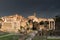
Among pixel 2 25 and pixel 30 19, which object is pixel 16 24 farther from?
pixel 30 19

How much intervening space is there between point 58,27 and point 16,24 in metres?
15.8

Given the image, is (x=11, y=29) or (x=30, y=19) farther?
(x=30, y=19)

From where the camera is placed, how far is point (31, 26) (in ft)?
110

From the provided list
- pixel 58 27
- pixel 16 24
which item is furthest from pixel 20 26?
pixel 58 27

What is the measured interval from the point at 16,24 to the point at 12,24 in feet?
3.94

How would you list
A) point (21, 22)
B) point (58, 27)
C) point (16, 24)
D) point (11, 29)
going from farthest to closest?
1. point (21, 22)
2. point (16, 24)
3. point (11, 29)
4. point (58, 27)

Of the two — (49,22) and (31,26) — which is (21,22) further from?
(49,22)

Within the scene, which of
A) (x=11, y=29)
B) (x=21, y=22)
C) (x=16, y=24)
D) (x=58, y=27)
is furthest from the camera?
(x=21, y=22)

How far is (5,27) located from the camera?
105 ft

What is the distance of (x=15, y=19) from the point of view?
37062 millimetres

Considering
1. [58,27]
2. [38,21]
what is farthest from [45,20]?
[58,27]

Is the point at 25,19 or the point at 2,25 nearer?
the point at 2,25

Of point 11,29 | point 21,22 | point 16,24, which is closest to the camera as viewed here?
point 11,29

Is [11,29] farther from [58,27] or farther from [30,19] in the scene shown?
[58,27]
